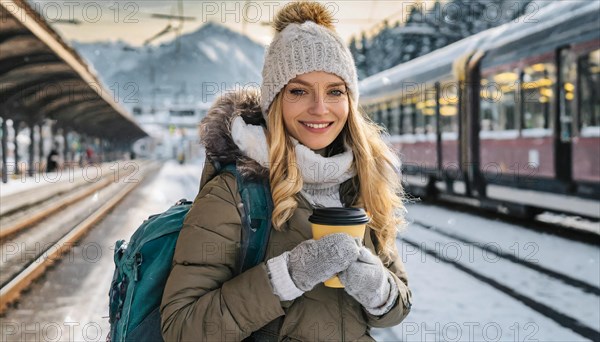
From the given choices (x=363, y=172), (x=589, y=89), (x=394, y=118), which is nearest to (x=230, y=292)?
(x=363, y=172)

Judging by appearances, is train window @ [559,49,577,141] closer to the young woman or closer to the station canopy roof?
the station canopy roof

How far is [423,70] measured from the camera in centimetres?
1605

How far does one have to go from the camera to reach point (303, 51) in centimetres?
183

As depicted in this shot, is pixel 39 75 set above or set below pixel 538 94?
above

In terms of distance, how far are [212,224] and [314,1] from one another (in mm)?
847

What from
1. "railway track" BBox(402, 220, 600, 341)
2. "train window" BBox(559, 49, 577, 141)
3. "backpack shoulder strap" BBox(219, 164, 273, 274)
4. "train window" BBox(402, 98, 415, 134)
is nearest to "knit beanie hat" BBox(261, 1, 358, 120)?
"backpack shoulder strap" BBox(219, 164, 273, 274)

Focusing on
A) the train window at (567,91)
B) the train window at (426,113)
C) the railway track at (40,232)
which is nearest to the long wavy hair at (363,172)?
the railway track at (40,232)

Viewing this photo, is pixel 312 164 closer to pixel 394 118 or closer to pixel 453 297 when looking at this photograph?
pixel 453 297

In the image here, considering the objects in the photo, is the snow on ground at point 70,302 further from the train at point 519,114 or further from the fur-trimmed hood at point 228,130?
the train at point 519,114

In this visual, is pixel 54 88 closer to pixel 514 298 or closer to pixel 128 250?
pixel 514 298

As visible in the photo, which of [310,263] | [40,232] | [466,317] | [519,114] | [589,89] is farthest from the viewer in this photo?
[519,114]

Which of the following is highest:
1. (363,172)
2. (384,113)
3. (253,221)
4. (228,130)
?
(384,113)

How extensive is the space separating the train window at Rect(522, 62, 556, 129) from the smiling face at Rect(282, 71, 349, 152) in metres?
9.22

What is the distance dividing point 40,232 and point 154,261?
9.38 m
